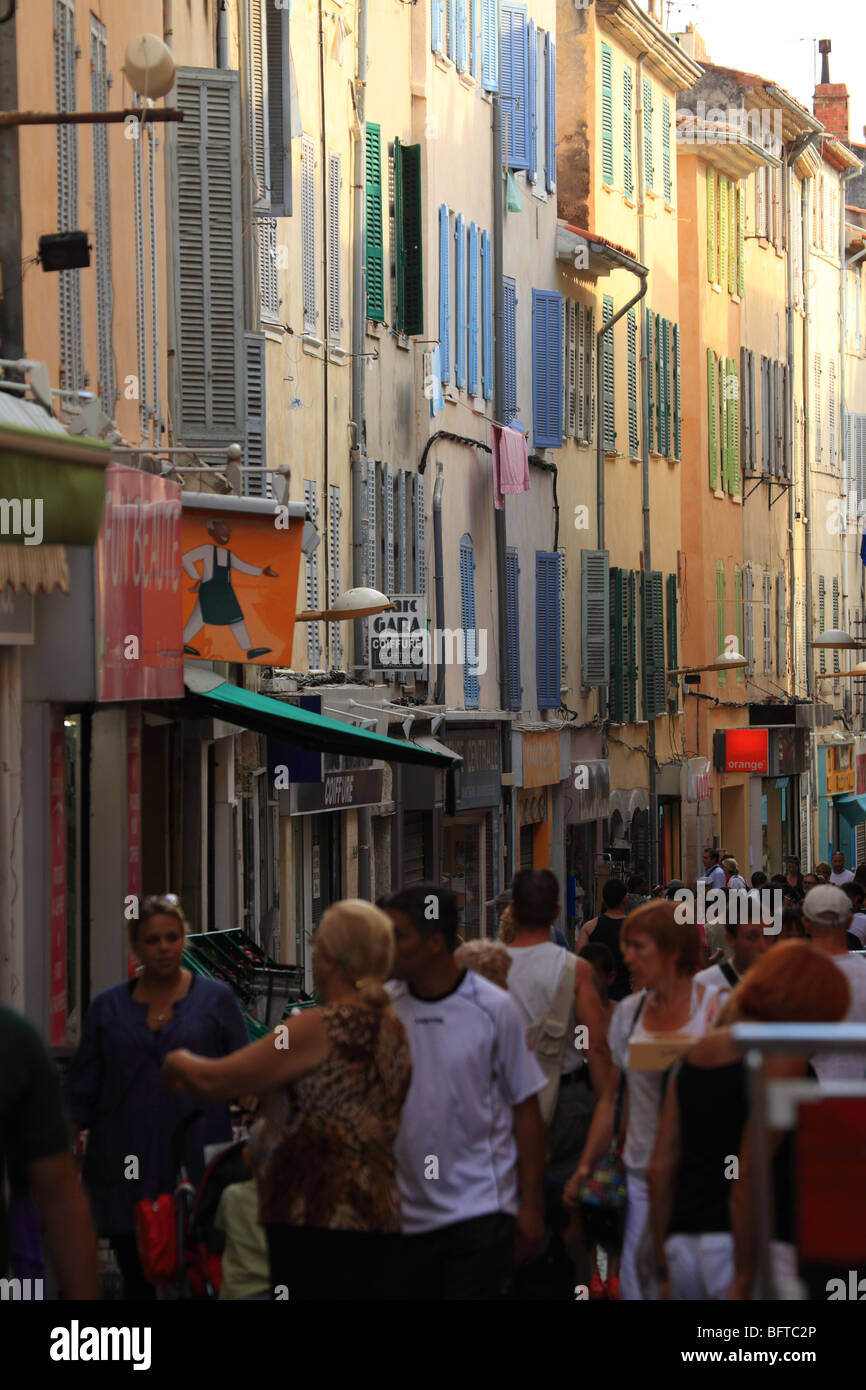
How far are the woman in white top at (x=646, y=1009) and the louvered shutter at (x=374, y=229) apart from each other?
1679cm

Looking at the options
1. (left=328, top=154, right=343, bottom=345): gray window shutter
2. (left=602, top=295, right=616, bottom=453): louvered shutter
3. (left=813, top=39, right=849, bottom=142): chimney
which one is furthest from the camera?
(left=813, top=39, right=849, bottom=142): chimney

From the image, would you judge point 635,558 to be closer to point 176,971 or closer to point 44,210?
point 44,210

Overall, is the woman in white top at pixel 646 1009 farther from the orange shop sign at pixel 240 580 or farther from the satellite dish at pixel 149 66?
the orange shop sign at pixel 240 580

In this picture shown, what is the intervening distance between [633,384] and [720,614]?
704 cm

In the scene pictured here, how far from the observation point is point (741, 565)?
4584cm

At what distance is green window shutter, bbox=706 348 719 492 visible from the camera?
43.0 metres

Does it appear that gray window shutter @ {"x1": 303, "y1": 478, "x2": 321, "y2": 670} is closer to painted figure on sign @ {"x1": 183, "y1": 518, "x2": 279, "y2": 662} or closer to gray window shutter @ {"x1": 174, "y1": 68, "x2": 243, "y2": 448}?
gray window shutter @ {"x1": 174, "y1": 68, "x2": 243, "y2": 448}

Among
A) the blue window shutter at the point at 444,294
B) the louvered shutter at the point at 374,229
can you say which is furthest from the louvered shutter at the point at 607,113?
the louvered shutter at the point at 374,229

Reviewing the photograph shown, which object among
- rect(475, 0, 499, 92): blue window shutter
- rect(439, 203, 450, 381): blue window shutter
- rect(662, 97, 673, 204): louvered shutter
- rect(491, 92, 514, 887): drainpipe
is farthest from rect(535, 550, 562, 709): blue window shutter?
rect(662, 97, 673, 204): louvered shutter

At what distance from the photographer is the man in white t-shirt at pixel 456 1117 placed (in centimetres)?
679

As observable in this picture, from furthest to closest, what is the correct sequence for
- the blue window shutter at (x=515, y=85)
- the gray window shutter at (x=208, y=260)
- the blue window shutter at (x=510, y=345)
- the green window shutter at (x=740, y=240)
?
the green window shutter at (x=740, y=240) < the blue window shutter at (x=515, y=85) < the blue window shutter at (x=510, y=345) < the gray window shutter at (x=208, y=260)

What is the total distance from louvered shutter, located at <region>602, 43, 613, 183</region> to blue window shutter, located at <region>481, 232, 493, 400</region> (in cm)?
766

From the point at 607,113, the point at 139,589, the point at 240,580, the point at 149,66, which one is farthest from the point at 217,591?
the point at 607,113

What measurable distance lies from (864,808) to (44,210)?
143 feet
